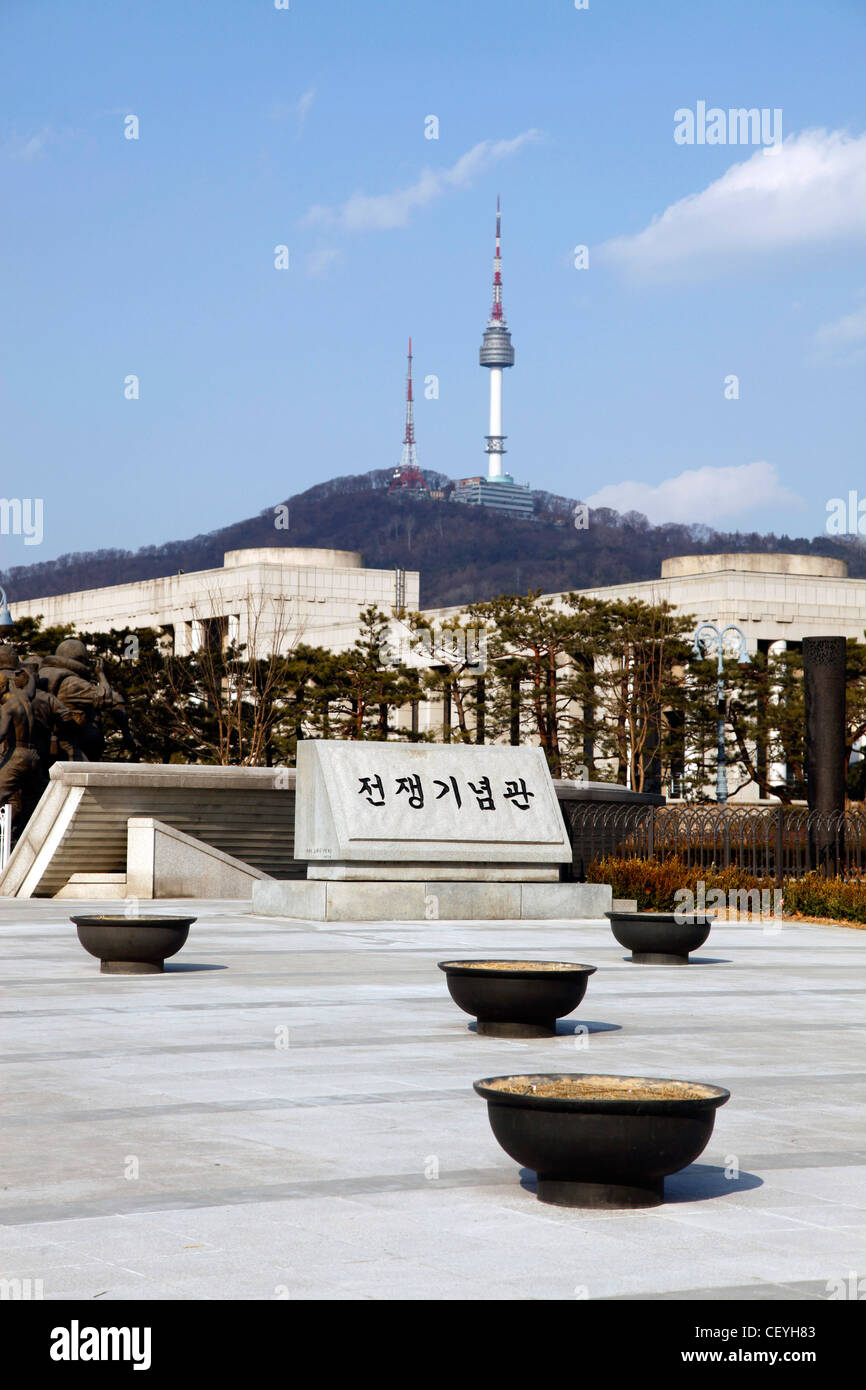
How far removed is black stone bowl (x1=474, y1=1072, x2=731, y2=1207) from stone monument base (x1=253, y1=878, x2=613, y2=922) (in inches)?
578

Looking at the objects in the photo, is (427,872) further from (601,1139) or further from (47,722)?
(601,1139)

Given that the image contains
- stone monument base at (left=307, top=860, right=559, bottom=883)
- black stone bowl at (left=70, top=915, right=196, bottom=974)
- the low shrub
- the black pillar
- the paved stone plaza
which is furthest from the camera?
the black pillar

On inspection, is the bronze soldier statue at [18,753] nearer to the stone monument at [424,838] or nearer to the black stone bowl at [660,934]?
the stone monument at [424,838]

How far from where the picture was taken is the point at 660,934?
16578 mm

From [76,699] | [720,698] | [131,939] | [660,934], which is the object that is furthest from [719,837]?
[720,698]

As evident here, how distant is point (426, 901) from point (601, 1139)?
15.6 meters

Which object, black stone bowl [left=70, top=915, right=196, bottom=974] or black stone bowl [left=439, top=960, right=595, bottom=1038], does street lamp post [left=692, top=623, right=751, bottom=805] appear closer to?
black stone bowl [left=70, top=915, right=196, bottom=974]

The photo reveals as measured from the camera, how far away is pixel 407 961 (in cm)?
1642

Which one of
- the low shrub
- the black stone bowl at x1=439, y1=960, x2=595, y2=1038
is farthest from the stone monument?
the black stone bowl at x1=439, y1=960, x2=595, y2=1038

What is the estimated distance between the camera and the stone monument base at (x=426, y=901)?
70.1 ft

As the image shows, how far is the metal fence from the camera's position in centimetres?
2717

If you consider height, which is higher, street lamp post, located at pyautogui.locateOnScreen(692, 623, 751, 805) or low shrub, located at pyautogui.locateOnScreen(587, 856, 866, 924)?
street lamp post, located at pyautogui.locateOnScreen(692, 623, 751, 805)

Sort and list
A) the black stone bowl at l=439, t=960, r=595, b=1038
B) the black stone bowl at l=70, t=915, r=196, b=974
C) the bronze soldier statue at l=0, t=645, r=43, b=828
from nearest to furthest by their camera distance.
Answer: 1. the black stone bowl at l=439, t=960, r=595, b=1038
2. the black stone bowl at l=70, t=915, r=196, b=974
3. the bronze soldier statue at l=0, t=645, r=43, b=828
